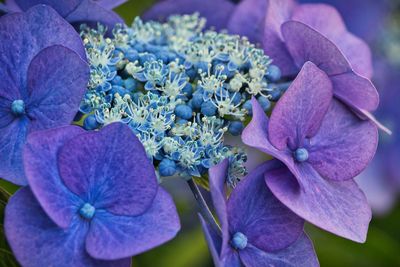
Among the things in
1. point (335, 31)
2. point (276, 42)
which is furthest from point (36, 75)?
point (335, 31)

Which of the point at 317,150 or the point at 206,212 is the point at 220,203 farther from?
the point at 317,150

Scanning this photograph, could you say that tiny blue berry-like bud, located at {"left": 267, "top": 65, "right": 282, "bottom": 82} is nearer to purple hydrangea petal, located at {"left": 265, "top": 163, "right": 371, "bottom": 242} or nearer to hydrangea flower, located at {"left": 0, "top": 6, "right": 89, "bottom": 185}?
purple hydrangea petal, located at {"left": 265, "top": 163, "right": 371, "bottom": 242}

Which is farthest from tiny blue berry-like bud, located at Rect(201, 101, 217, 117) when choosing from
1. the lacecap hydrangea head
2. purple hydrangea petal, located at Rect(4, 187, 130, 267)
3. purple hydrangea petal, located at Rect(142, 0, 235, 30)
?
purple hydrangea petal, located at Rect(142, 0, 235, 30)

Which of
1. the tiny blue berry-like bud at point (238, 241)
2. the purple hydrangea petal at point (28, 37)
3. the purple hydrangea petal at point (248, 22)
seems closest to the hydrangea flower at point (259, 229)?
the tiny blue berry-like bud at point (238, 241)

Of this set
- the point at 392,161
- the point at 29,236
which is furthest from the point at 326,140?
the point at 392,161

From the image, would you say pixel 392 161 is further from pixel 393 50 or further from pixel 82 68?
pixel 82 68
